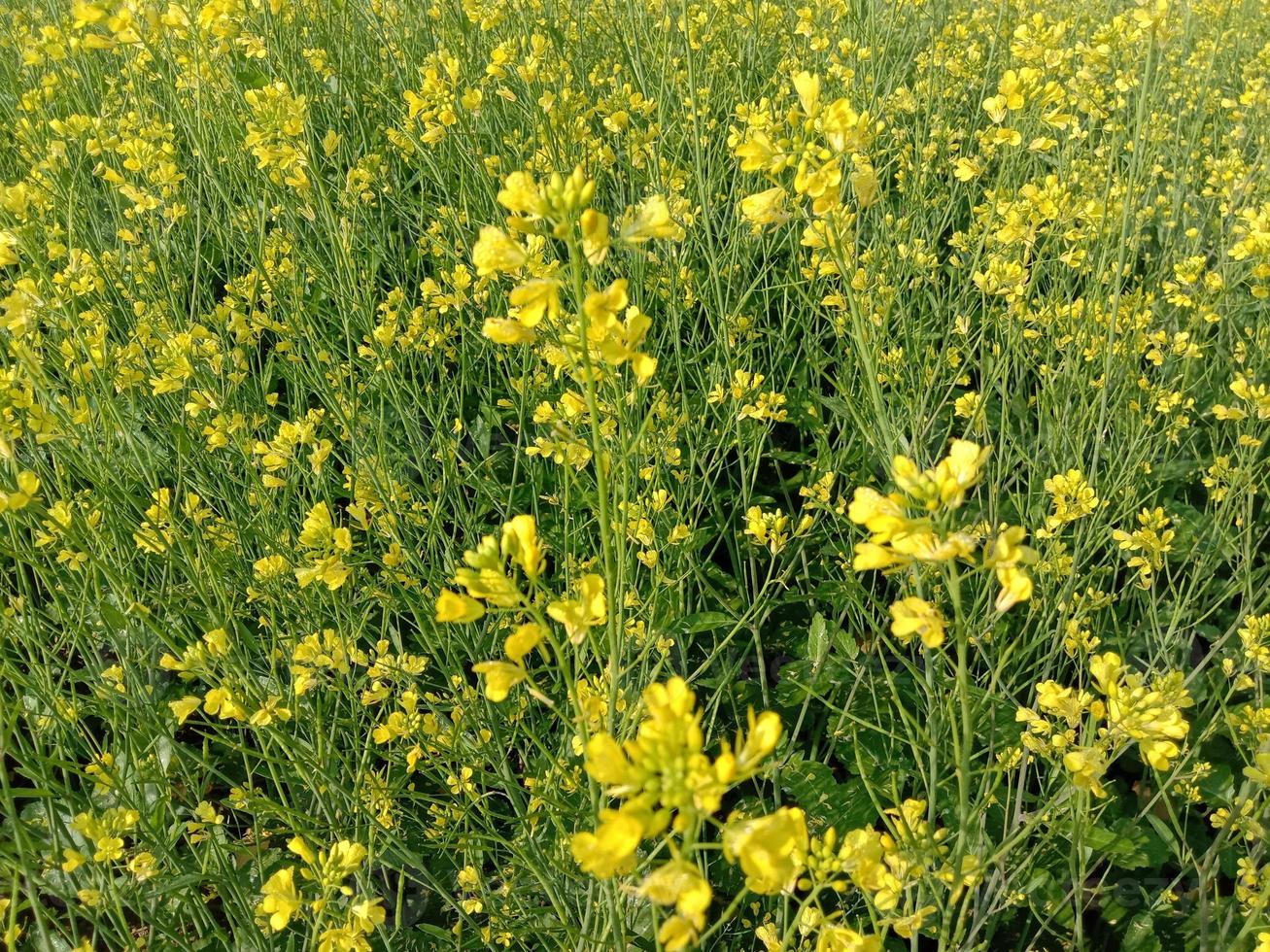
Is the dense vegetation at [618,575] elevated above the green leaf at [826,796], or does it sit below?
above

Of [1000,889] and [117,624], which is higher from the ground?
[117,624]

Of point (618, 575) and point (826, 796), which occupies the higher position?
point (618, 575)

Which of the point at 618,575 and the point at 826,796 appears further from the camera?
the point at 826,796

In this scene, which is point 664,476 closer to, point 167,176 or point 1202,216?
point 167,176

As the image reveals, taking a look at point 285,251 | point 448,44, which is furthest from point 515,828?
point 448,44

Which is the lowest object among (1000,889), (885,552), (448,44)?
(1000,889)

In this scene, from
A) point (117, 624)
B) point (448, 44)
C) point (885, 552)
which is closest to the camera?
point (885, 552)

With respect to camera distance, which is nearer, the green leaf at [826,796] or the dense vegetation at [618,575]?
the dense vegetation at [618,575]

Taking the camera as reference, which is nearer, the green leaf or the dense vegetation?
the dense vegetation

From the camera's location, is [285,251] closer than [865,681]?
No

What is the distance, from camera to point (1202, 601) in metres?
2.42

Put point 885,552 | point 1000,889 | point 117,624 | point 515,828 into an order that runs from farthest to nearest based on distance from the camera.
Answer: point 117,624 → point 515,828 → point 1000,889 → point 885,552

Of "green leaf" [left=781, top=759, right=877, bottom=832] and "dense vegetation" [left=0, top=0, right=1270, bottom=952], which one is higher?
"dense vegetation" [left=0, top=0, right=1270, bottom=952]

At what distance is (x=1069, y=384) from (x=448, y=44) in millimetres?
2731
